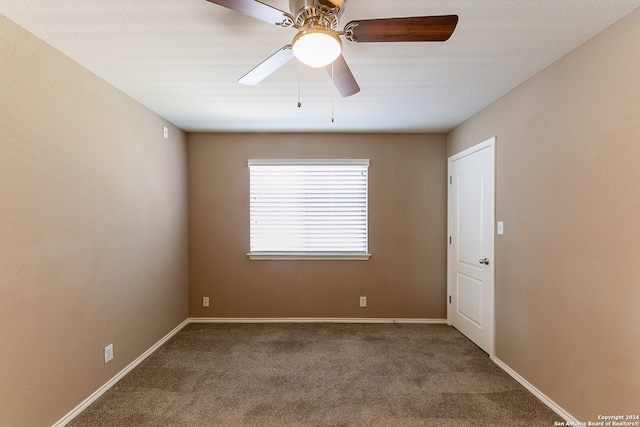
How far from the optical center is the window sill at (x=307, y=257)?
393cm

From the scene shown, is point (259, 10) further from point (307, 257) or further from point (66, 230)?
point (307, 257)

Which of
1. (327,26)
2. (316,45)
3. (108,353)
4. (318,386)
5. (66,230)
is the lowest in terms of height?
(318,386)

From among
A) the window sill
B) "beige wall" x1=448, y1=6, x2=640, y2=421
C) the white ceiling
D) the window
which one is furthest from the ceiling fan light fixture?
the window sill

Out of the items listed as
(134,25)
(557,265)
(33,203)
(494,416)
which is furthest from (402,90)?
(33,203)

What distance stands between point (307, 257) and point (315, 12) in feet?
9.82

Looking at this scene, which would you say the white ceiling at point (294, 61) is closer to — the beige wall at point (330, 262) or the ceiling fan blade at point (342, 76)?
the ceiling fan blade at point (342, 76)

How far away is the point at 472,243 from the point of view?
3320mm

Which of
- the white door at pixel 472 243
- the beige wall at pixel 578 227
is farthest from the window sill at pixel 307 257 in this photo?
the beige wall at pixel 578 227

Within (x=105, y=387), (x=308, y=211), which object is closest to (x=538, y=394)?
(x=308, y=211)

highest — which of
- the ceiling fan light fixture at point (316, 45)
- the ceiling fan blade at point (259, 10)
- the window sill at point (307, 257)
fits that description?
the ceiling fan blade at point (259, 10)

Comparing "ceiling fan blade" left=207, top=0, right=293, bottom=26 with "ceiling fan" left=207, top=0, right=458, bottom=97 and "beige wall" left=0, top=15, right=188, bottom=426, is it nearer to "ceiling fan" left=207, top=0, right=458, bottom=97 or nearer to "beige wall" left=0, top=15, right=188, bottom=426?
"ceiling fan" left=207, top=0, right=458, bottom=97

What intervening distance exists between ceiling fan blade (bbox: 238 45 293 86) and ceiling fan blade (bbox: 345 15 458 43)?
1.10 ft

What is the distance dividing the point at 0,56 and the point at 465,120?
12.3 feet

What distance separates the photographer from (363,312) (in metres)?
3.96
